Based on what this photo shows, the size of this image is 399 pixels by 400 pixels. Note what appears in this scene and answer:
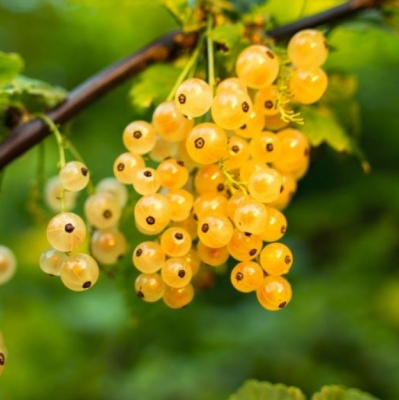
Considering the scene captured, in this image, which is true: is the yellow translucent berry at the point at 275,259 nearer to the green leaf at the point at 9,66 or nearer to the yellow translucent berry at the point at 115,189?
the yellow translucent berry at the point at 115,189

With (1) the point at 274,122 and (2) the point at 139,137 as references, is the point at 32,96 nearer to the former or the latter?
(2) the point at 139,137

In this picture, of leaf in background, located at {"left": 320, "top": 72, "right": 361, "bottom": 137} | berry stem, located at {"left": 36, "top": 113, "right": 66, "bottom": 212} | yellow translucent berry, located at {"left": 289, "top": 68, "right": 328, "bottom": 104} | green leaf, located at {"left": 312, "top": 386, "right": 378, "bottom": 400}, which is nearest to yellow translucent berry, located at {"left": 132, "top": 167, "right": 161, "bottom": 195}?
berry stem, located at {"left": 36, "top": 113, "right": 66, "bottom": 212}

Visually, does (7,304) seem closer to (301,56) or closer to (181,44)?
(181,44)

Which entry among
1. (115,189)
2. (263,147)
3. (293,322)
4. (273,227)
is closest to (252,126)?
(263,147)

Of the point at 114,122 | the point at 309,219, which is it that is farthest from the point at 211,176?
→ the point at 114,122

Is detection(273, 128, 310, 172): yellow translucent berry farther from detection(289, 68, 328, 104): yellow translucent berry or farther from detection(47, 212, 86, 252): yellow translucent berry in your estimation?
detection(47, 212, 86, 252): yellow translucent berry

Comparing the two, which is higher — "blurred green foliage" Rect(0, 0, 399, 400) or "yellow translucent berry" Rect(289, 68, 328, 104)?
"yellow translucent berry" Rect(289, 68, 328, 104)
